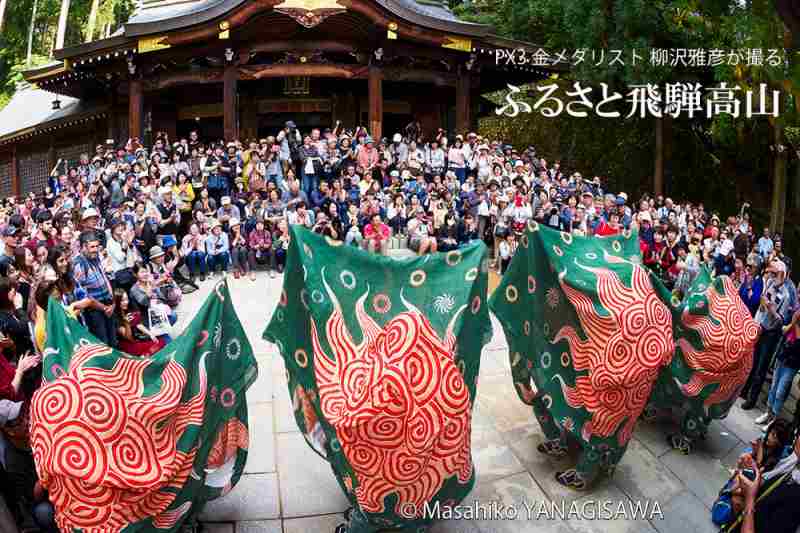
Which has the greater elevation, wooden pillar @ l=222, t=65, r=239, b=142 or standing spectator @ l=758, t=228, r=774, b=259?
wooden pillar @ l=222, t=65, r=239, b=142

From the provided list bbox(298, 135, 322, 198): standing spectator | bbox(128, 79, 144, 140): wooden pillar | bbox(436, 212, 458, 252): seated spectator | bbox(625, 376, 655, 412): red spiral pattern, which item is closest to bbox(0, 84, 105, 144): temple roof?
bbox(128, 79, 144, 140): wooden pillar

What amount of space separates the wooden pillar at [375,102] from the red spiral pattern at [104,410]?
12083 millimetres

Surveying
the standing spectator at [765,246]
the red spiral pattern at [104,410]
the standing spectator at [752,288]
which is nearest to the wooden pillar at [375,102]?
the standing spectator at [765,246]

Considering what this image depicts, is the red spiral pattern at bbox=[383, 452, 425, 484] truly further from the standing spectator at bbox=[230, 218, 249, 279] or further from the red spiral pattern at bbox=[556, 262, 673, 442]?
the standing spectator at bbox=[230, 218, 249, 279]

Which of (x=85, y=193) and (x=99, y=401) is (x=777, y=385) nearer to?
(x=99, y=401)

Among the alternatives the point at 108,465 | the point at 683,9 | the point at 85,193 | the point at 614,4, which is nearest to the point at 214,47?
the point at 85,193

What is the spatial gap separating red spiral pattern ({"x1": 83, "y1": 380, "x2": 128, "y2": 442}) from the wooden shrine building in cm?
1183

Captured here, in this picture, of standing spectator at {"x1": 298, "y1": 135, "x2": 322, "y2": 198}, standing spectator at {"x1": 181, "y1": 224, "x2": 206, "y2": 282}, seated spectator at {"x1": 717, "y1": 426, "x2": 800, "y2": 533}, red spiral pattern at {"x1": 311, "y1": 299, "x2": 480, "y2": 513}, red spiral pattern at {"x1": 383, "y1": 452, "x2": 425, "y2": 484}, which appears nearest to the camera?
red spiral pattern at {"x1": 311, "y1": 299, "x2": 480, "y2": 513}

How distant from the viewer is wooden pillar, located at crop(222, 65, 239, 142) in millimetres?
15117

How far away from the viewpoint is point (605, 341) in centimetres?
544

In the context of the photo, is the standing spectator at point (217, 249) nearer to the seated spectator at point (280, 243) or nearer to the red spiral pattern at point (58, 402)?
the seated spectator at point (280, 243)

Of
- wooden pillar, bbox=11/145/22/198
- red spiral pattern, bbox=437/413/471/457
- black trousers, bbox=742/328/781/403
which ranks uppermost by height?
wooden pillar, bbox=11/145/22/198

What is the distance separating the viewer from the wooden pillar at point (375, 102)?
15.6 m

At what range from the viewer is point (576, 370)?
5594mm
